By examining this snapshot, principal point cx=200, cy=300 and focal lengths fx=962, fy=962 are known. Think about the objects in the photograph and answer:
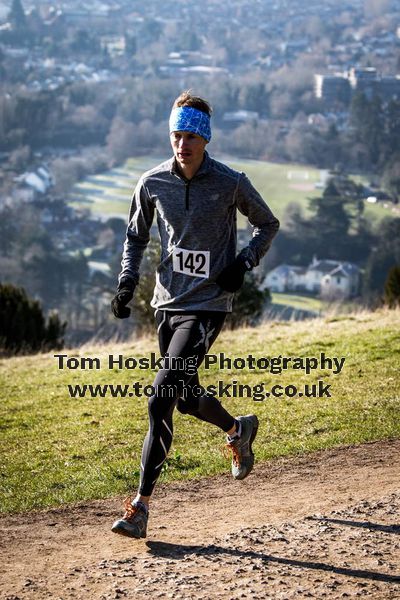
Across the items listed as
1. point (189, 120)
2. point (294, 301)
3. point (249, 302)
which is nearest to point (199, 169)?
point (189, 120)

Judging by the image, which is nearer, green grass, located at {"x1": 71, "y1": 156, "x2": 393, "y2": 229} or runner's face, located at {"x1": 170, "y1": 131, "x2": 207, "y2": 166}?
runner's face, located at {"x1": 170, "y1": 131, "x2": 207, "y2": 166}

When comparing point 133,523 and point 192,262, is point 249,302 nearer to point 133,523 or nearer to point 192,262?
point 192,262

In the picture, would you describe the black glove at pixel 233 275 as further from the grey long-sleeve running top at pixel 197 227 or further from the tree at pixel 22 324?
the tree at pixel 22 324

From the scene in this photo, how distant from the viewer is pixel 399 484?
234 inches

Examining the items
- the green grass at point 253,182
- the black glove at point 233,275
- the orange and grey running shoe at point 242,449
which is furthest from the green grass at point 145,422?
the green grass at point 253,182

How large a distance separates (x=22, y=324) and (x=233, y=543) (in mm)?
16340

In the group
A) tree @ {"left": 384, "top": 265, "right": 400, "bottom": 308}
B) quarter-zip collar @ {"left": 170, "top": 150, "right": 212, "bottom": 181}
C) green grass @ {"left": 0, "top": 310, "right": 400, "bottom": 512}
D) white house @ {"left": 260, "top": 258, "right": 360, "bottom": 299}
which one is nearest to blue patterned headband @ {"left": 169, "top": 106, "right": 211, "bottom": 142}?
quarter-zip collar @ {"left": 170, "top": 150, "right": 212, "bottom": 181}

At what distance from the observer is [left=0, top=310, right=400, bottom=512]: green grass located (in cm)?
666

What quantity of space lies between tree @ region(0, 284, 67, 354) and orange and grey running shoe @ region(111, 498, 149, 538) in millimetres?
14804

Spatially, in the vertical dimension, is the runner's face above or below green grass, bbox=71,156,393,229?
above

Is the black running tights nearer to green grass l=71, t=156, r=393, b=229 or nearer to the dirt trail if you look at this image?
the dirt trail

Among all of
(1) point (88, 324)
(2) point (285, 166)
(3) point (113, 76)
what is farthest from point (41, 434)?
(3) point (113, 76)

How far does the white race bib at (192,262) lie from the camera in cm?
527

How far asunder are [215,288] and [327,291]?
56.1m
